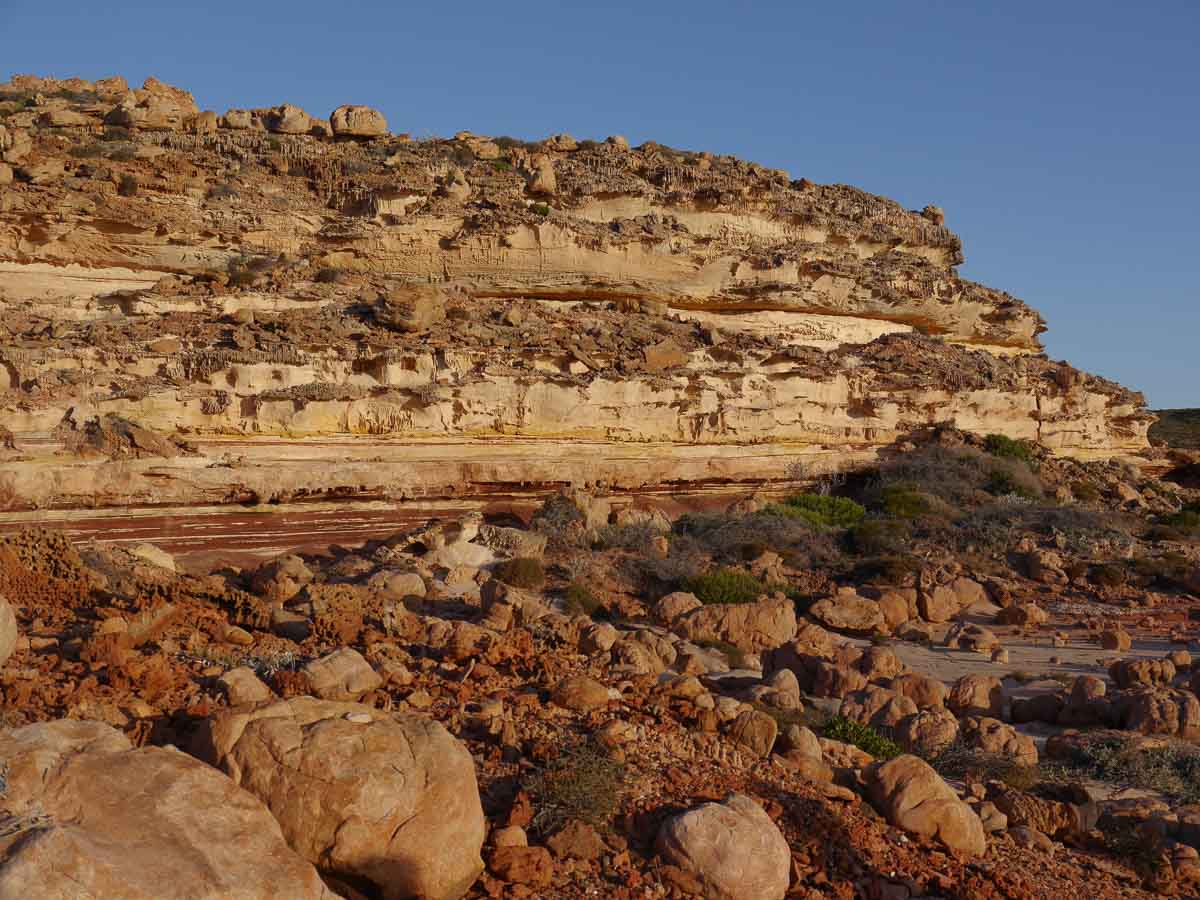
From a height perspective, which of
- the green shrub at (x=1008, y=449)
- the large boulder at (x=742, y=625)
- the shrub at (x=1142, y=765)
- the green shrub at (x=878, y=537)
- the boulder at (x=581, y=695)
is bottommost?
the shrub at (x=1142, y=765)

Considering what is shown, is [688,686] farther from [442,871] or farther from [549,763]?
[442,871]

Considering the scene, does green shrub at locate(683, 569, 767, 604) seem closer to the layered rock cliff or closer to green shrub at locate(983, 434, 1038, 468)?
the layered rock cliff

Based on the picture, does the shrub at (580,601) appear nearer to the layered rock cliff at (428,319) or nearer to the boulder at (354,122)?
the layered rock cliff at (428,319)

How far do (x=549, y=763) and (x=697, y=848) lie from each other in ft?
3.45

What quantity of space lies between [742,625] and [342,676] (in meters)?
5.18

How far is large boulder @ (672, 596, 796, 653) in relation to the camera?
10016 mm

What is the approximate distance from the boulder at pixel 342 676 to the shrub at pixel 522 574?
19.6 feet

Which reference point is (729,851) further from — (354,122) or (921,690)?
(354,122)

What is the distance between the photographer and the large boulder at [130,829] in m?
3.08

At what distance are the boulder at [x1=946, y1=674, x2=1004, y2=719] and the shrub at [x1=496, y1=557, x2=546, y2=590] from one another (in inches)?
222

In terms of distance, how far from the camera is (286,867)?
12.0 feet

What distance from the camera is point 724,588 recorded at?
1253cm

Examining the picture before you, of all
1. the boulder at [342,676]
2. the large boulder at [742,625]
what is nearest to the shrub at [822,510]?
the large boulder at [742,625]

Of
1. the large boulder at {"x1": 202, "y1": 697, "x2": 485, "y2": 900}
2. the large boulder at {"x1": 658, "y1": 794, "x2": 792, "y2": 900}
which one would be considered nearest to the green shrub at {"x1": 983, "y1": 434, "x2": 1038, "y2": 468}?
the large boulder at {"x1": 658, "y1": 794, "x2": 792, "y2": 900}
